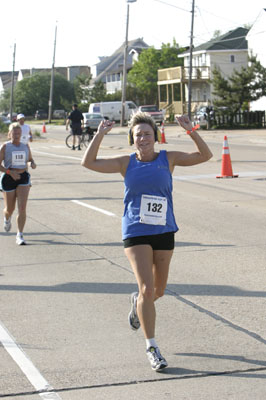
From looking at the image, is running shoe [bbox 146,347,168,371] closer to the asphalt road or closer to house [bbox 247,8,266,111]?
the asphalt road

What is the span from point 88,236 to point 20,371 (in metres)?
5.88

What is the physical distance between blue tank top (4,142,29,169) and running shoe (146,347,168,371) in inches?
232

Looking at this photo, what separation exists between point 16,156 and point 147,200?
18.3 feet

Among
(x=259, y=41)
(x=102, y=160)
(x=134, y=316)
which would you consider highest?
(x=259, y=41)

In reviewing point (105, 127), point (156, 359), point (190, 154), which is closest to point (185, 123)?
point (190, 154)

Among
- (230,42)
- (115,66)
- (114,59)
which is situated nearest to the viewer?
(230,42)

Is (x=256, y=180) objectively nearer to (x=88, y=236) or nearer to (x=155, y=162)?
(x=88, y=236)

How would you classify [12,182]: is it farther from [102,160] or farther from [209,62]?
[209,62]

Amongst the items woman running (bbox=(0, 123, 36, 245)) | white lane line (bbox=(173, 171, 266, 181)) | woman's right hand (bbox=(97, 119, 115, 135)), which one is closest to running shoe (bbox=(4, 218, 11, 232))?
woman running (bbox=(0, 123, 36, 245))

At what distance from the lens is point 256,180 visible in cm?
1814

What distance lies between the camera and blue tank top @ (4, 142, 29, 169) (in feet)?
34.9

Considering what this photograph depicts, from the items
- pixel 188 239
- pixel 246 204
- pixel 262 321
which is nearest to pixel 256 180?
pixel 246 204

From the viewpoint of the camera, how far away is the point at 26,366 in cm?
531

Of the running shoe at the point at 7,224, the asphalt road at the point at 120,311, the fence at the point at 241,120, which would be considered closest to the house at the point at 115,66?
the fence at the point at 241,120
